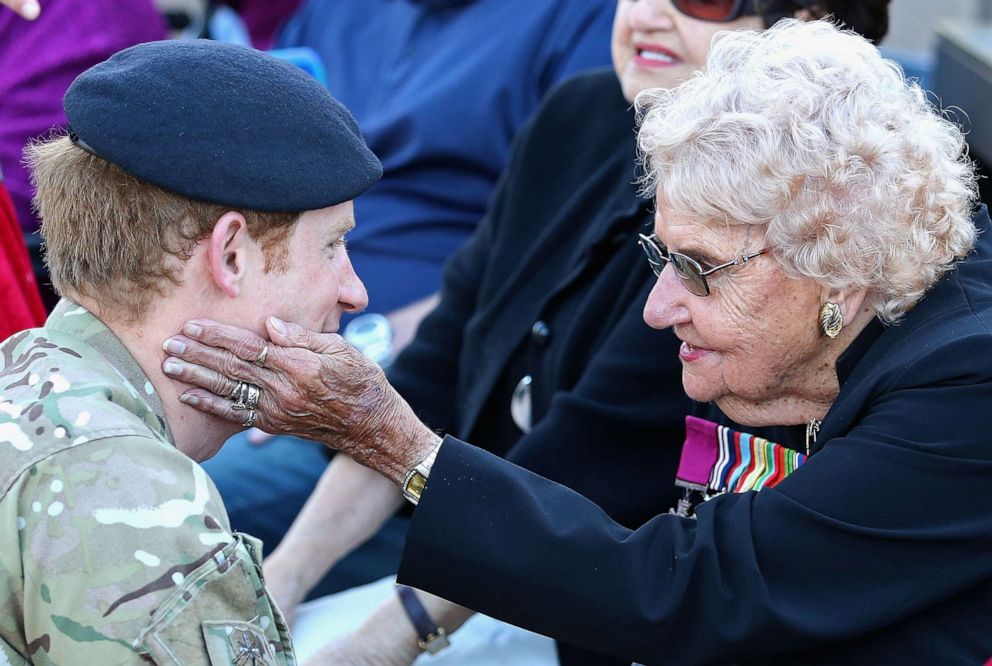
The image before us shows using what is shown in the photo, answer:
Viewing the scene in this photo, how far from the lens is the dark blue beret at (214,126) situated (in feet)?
5.25

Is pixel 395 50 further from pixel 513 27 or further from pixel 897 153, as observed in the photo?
pixel 897 153

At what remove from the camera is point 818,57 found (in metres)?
1.96

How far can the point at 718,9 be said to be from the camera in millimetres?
2613

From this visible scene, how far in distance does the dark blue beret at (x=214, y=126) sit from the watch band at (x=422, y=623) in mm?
1094

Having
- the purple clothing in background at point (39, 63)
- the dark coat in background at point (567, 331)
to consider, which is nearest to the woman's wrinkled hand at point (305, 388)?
the dark coat in background at point (567, 331)

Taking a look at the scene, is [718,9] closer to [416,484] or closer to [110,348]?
[416,484]

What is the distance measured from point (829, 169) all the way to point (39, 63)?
2404 mm

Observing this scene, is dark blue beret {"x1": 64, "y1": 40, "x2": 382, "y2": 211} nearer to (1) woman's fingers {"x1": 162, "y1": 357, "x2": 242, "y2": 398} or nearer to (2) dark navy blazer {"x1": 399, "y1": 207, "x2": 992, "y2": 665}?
(1) woman's fingers {"x1": 162, "y1": 357, "x2": 242, "y2": 398}

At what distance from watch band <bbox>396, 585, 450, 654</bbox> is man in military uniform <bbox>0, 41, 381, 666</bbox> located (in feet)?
2.75

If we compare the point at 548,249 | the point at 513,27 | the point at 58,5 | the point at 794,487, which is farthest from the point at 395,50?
the point at 794,487

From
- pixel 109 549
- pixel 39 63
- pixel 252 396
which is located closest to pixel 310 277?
pixel 252 396

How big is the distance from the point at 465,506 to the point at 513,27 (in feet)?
7.56

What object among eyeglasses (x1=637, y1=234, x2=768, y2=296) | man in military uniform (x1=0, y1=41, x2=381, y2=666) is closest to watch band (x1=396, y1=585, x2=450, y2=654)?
man in military uniform (x1=0, y1=41, x2=381, y2=666)

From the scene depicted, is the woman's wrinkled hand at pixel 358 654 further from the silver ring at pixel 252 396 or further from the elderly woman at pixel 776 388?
the silver ring at pixel 252 396
